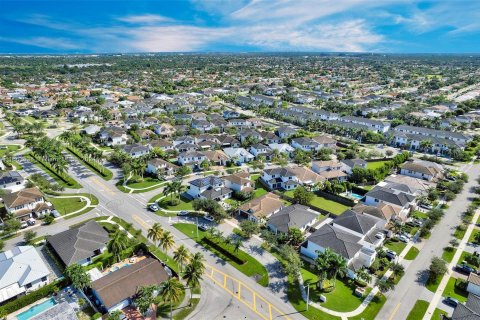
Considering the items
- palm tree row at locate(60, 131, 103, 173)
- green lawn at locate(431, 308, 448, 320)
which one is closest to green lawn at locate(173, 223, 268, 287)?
green lawn at locate(431, 308, 448, 320)

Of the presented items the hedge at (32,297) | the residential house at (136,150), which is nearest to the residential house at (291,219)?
the hedge at (32,297)

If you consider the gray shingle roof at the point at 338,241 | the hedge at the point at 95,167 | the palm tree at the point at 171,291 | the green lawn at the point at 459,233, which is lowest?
the green lawn at the point at 459,233

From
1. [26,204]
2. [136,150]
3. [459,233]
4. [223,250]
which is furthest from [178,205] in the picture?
[459,233]

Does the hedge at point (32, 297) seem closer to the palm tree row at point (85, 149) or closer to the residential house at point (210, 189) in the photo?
the residential house at point (210, 189)

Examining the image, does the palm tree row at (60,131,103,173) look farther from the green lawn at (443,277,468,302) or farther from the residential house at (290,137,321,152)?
the green lawn at (443,277,468,302)

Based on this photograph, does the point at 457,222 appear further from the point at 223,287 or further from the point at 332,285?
the point at 223,287
